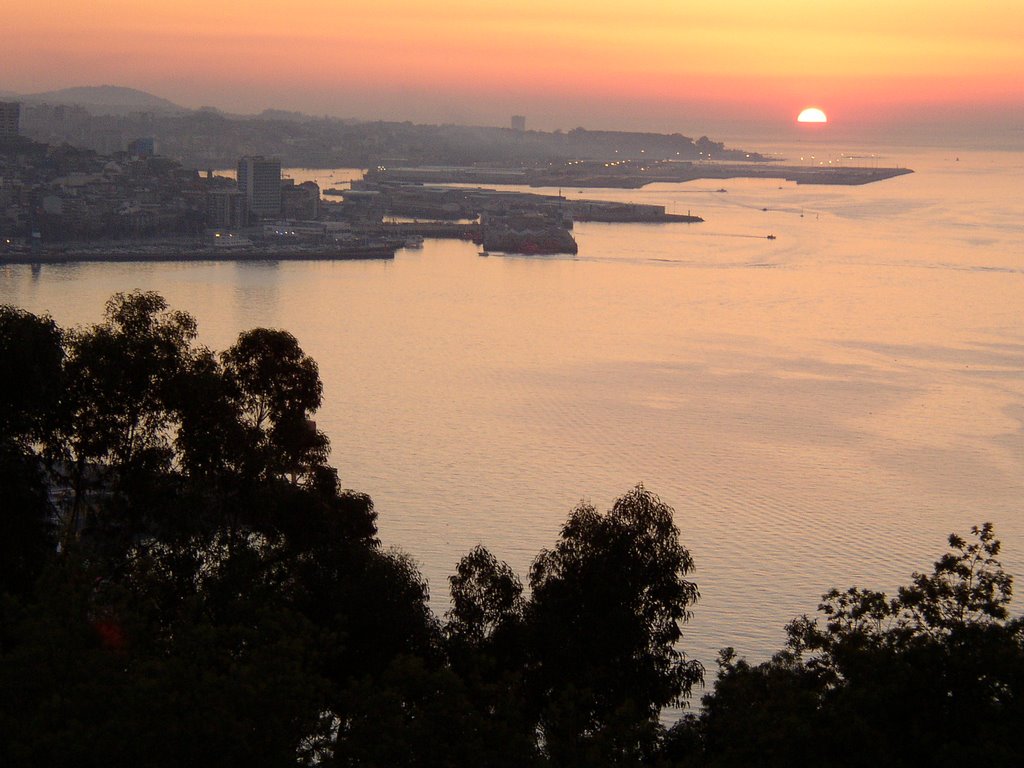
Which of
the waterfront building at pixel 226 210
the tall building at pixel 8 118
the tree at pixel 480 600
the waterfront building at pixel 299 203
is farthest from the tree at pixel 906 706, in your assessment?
the tall building at pixel 8 118

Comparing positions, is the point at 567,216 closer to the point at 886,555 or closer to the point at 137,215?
the point at 137,215

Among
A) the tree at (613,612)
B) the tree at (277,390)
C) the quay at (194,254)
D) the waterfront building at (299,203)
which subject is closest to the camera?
the tree at (613,612)

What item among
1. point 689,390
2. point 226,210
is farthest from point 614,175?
point 689,390

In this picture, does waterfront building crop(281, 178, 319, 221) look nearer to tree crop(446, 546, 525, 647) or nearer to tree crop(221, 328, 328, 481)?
tree crop(221, 328, 328, 481)

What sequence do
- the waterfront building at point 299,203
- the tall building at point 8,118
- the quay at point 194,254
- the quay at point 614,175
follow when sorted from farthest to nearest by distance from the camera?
1. the quay at point 614,175
2. the tall building at point 8,118
3. the waterfront building at point 299,203
4. the quay at point 194,254

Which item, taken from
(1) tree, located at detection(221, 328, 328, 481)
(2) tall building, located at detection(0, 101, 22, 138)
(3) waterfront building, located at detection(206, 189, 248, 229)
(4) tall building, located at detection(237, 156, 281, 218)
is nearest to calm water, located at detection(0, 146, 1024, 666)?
(1) tree, located at detection(221, 328, 328, 481)

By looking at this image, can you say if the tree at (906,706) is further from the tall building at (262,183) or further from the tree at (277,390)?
the tall building at (262,183)
